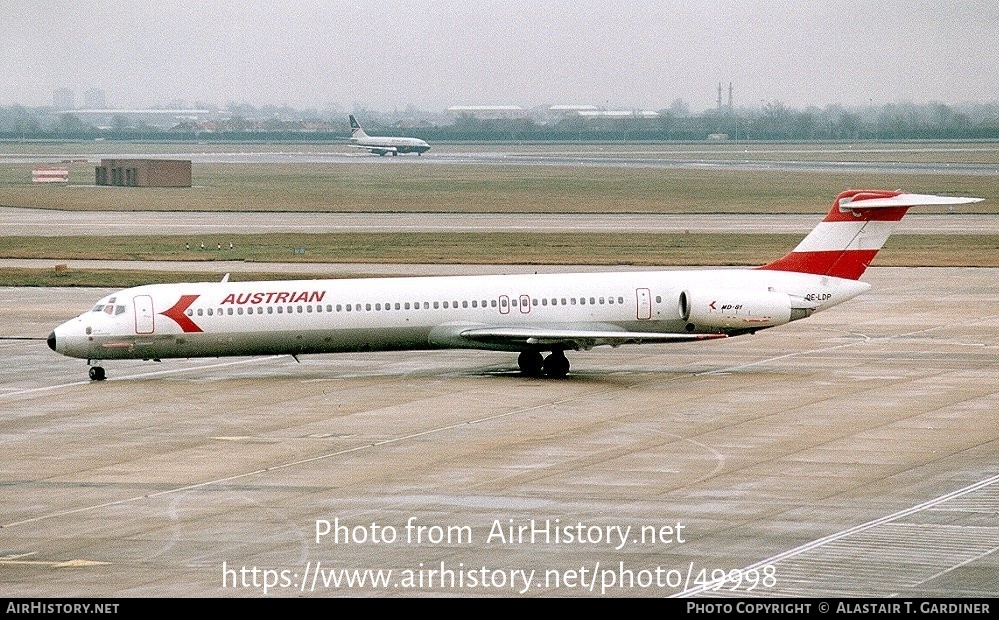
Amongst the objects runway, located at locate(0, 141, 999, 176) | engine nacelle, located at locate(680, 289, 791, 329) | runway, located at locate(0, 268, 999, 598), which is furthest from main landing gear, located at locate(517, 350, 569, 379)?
runway, located at locate(0, 141, 999, 176)

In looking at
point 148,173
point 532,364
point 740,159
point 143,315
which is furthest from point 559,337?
point 740,159

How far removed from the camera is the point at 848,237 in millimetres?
46000

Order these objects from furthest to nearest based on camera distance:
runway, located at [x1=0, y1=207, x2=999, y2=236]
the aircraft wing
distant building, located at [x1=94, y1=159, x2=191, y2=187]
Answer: distant building, located at [x1=94, y1=159, x2=191, y2=187], runway, located at [x1=0, y1=207, x2=999, y2=236], the aircraft wing

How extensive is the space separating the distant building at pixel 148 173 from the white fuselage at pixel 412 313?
8890cm

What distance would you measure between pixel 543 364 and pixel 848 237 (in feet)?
32.2

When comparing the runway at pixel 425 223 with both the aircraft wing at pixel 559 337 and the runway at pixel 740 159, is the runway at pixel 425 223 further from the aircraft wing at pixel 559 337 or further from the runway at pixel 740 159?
the aircraft wing at pixel 559 337

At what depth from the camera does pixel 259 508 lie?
2814 centimetres

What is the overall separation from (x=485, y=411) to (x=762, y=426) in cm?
678

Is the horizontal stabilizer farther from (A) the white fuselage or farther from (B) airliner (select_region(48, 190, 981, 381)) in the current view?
(A) the white fuselage

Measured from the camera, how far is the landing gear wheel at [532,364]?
44.2m

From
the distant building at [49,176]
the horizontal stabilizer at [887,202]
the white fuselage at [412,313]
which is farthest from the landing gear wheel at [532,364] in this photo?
the distant building at [49,176]

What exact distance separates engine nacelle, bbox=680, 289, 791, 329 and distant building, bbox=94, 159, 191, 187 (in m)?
92.4

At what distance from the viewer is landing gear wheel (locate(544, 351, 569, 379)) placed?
4378cm
